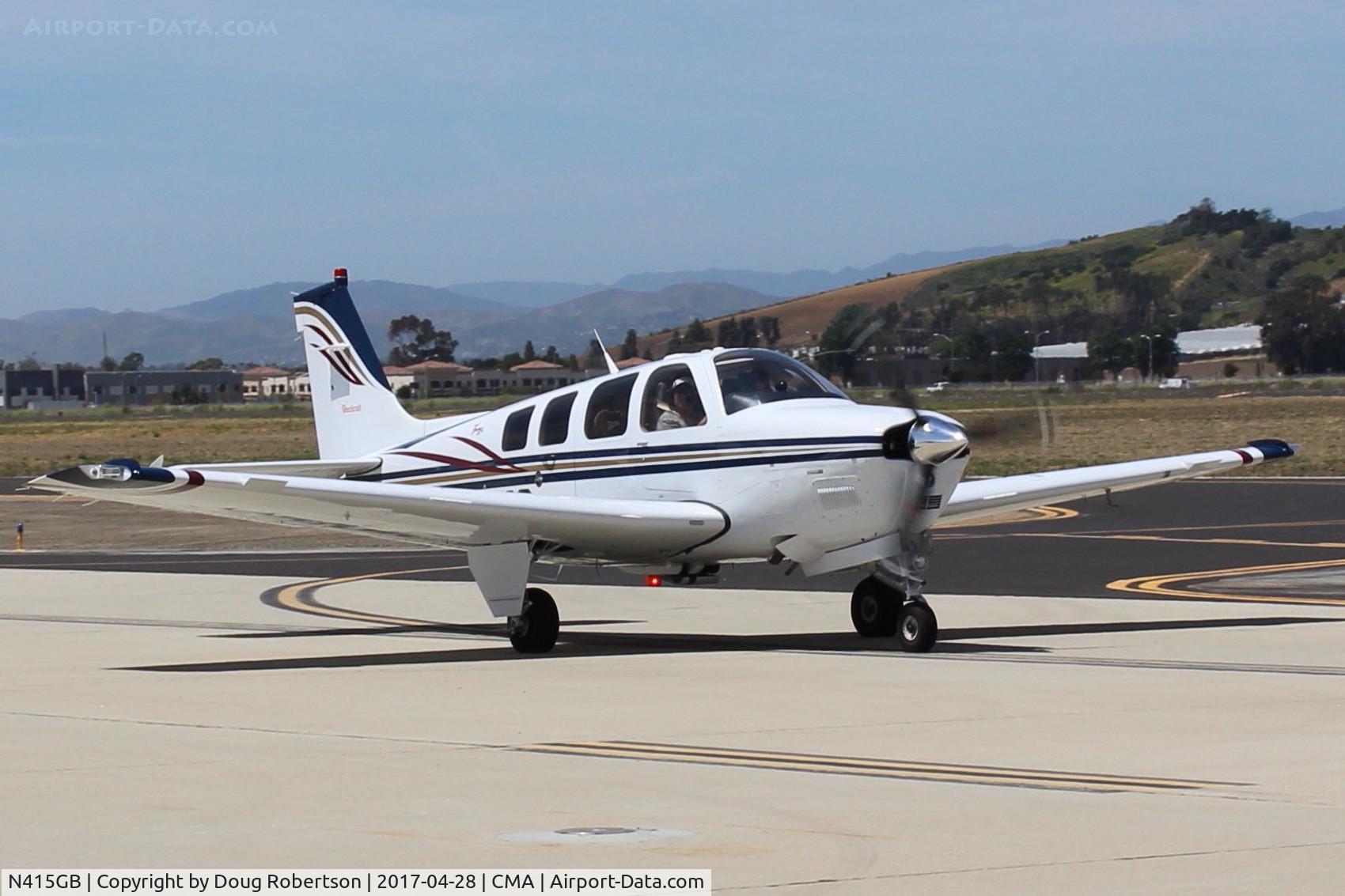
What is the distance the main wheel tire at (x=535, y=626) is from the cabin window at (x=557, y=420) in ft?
4.85

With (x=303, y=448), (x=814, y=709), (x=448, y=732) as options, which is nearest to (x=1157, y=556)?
(x=814, y=709)

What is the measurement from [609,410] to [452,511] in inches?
77.9

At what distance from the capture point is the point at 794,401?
16203 millimetres

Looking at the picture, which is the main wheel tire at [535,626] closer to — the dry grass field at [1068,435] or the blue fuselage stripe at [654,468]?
the blue fuselage stripe at [654,468]

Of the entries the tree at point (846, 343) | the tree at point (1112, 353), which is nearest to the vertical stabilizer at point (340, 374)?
the tree at point (846, 343)

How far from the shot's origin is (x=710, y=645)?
1728cm

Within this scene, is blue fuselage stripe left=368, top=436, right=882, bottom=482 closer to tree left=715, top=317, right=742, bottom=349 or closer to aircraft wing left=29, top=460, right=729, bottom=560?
aircraft wing left=29, top=460, right=729, bottom=560

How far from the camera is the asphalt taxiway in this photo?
7559 mm

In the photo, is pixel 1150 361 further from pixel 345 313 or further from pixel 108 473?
pixel 108 473

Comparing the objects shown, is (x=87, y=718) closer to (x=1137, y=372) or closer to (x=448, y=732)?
(x=448, y=732)

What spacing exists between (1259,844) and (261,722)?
6.86 meters

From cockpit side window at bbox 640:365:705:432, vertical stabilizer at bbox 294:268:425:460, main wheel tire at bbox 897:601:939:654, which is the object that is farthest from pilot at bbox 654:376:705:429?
vertical stabilizer at bbox 294:268:425:460

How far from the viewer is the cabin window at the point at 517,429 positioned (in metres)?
17.8

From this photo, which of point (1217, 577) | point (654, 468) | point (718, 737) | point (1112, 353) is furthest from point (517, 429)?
point (1112, 353)
